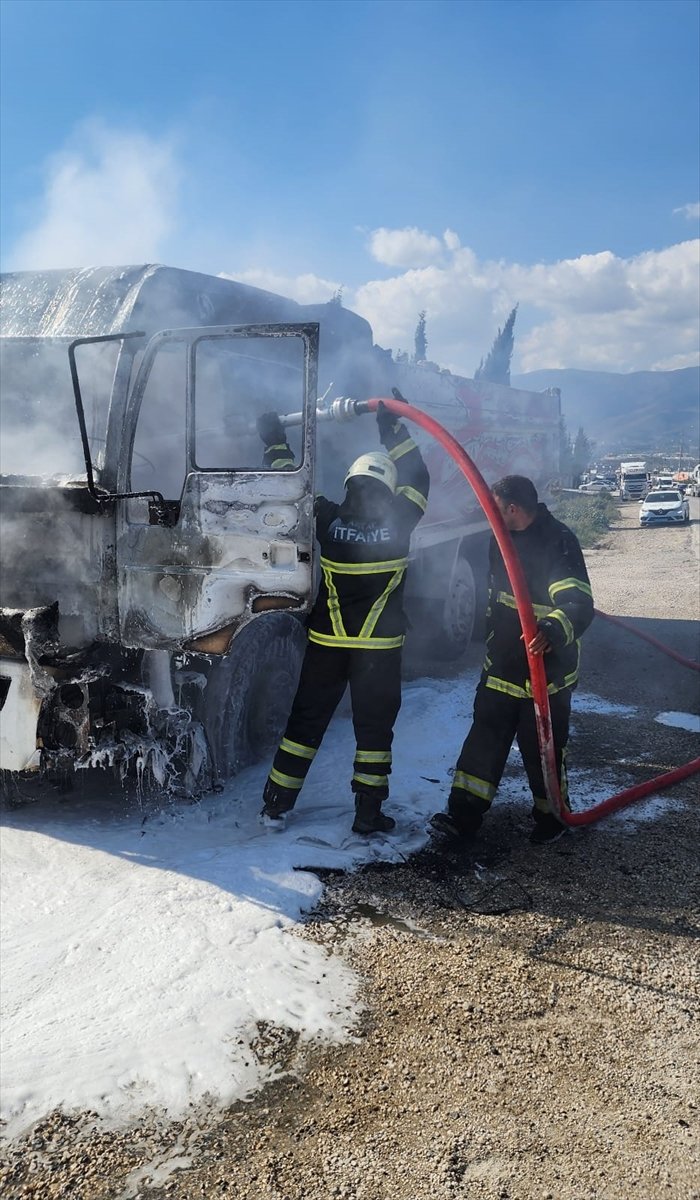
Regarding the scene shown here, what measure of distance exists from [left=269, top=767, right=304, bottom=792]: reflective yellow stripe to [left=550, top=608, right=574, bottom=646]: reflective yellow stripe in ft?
4.70

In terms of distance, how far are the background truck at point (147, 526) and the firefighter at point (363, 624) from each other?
0.27 metres

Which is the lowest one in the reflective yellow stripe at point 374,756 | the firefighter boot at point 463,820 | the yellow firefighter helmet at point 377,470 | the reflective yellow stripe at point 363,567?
the firefighter boot at point 463,820

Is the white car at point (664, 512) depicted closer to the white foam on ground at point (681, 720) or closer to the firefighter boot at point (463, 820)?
the white foam on ground at point (681, 720)

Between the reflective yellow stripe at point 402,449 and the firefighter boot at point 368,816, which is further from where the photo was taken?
the reflective yellow stripe at point 402,449

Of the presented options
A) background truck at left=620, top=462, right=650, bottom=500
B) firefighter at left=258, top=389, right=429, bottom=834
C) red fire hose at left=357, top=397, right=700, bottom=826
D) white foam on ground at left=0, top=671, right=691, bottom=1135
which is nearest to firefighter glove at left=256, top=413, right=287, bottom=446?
firefighter at left=258, top=389, right=429, bottom=834

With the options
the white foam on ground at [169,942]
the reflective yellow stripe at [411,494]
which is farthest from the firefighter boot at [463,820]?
the reflective yellow stripe at [411,494]

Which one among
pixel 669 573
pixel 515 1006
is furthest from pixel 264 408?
pixel 669 573

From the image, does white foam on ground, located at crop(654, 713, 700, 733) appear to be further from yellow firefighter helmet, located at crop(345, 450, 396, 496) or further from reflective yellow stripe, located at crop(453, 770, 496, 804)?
yellow firefighter helmet, located at crop(345, 450, 396, 496)

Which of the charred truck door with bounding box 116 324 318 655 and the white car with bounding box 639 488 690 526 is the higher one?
the charred truck door with bounding box 116 324 318 655

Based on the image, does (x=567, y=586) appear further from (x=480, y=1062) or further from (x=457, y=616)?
(x=457, y=616)

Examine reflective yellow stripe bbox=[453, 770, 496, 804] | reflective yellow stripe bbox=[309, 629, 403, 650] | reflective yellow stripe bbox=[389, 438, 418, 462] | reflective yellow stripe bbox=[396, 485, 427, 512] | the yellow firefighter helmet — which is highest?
reflective yellow stripe bbox=[389, 438, 418, 462]

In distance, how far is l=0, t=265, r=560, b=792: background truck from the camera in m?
3.77

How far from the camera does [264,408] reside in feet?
16.0

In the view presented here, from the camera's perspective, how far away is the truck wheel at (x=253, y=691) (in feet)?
14.2
